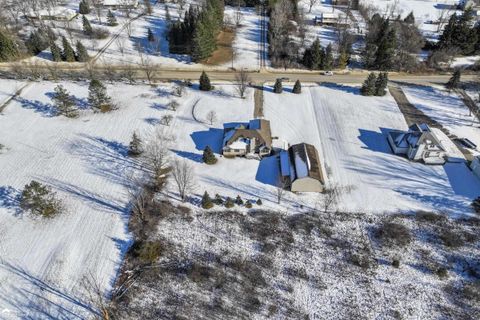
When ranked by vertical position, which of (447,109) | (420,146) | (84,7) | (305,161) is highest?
(84,7)

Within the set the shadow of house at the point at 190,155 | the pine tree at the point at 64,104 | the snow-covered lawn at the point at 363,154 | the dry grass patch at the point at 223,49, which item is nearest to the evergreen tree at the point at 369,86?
the snow-covered lawn at the point at 363,154

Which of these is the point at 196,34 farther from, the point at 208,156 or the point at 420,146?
the point at 420,146

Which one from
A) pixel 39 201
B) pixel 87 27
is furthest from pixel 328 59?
pixel 39 201

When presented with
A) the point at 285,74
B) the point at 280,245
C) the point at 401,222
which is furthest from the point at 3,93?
the point at 401,222

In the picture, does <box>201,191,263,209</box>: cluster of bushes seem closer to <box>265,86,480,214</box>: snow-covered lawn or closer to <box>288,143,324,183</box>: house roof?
<box>288,143,324,183</box>: house roof

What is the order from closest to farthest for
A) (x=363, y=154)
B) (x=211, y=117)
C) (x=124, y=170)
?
1. (x=124, y=170)
2. (x=363, y=154)
3. (x=211, y=117)

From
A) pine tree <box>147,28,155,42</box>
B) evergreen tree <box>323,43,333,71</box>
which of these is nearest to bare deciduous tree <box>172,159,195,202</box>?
evergreen tree <box>323,43,333,71</box>

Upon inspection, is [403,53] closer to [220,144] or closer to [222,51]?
[222,51]
